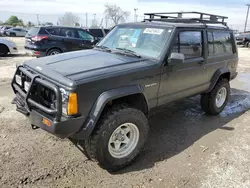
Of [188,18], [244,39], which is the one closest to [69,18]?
[244,39]

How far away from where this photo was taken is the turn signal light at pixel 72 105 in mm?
2535

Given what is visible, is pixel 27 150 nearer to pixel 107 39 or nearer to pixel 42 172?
pixel 42 172

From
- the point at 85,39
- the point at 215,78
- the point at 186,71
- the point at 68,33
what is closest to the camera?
the point at 186,71

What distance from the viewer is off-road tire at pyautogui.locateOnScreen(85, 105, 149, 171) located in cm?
284

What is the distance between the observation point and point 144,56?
3.53 meters

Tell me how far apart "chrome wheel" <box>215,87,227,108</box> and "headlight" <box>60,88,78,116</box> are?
142 inches

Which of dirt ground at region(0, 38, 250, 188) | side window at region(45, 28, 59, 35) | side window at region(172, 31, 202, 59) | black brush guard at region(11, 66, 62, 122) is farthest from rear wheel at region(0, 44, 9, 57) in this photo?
side window at region(172, 31, 202, 59)

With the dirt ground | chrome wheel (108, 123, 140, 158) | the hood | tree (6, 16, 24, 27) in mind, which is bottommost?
the dirt ground

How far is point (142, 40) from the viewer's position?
3762mm

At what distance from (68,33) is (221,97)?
7.59 m

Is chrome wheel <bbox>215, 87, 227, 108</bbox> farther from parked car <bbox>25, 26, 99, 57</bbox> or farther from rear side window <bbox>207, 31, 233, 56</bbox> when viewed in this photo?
parked car <bbox>25, 26, 99, 57</bbox>

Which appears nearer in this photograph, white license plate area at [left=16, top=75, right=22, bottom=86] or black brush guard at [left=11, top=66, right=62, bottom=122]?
black brush guard at [left=11, top=66, right=62, bottom=122]

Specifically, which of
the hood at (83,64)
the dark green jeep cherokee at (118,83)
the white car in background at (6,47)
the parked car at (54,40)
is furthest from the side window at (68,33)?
the hood at (83,64)

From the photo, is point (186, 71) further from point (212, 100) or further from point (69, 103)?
point (69, 103)
